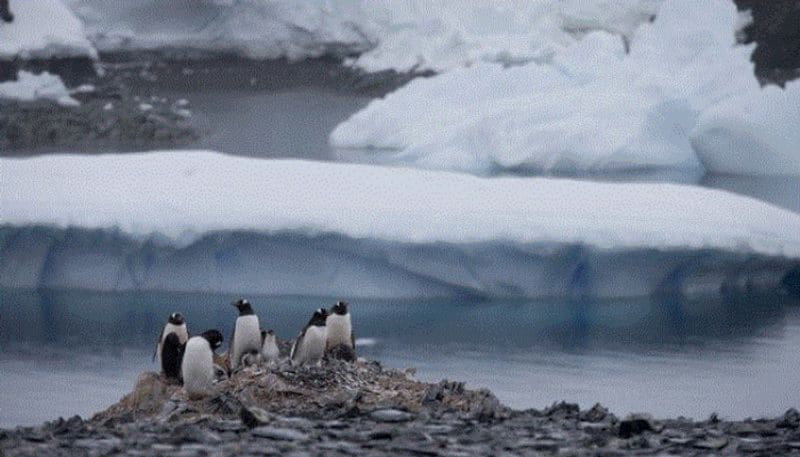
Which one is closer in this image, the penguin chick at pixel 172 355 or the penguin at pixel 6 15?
the penguin chick at pixel 172 355

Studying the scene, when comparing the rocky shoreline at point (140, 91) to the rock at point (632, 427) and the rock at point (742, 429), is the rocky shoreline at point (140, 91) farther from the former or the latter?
the rock at point (632, 427)

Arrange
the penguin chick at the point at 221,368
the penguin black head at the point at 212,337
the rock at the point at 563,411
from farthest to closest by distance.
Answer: the penguin chick at the point at 221,368 → the penguin black head at the point at 212,337 → the rock at the point at 563,411

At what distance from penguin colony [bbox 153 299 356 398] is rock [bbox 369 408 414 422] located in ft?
2.59

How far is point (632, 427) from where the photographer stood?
4203 millimetres

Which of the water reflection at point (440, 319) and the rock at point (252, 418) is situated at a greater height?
the water reflection at point (440, 319)

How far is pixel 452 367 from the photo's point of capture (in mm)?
7566

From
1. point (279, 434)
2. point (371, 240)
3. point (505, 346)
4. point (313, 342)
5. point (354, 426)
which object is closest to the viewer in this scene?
point (279, 434)

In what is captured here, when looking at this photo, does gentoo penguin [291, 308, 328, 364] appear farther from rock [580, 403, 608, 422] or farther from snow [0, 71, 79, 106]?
snow [0, 71, 79, 106]

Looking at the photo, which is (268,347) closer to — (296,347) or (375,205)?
(296,347)

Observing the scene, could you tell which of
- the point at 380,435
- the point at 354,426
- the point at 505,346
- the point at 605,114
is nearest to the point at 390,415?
the point at 354,426

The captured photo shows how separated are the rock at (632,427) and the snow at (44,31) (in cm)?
1416

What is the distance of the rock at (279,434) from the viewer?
3.97 meters

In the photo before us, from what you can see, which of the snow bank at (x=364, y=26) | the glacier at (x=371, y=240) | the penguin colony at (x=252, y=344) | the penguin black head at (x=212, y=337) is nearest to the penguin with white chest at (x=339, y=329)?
the penguin colony at (x=252, y=344)

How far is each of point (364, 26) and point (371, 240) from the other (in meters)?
11.0
